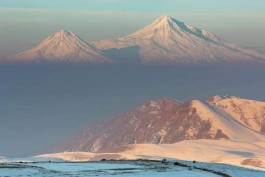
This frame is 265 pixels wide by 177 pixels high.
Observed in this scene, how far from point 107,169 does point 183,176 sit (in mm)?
12301

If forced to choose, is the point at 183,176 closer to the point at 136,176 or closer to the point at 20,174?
the point at 136,176

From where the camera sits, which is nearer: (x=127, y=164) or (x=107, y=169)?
(x=107, y=169)

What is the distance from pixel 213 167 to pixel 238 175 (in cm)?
1222

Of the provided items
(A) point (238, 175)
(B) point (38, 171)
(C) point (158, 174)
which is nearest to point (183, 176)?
(C) point (158, 174)

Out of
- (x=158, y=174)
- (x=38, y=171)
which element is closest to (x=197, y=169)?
(x=158, y=174)

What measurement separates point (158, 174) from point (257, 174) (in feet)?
46.6

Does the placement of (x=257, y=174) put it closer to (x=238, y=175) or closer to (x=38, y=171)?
(x=238, y=175)

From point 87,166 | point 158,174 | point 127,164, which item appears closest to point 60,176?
point 158,174

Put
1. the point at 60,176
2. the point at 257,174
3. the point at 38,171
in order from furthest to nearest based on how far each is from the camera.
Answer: the point at 257,174
the point at 38,171
the point at 60,176

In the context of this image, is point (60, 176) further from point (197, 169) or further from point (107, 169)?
point (197, 169)

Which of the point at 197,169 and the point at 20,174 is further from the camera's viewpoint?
the point at 197,169

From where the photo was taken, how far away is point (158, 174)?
80.1m

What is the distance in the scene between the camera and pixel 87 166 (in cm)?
9319

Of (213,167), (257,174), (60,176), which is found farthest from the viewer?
(213,167)
